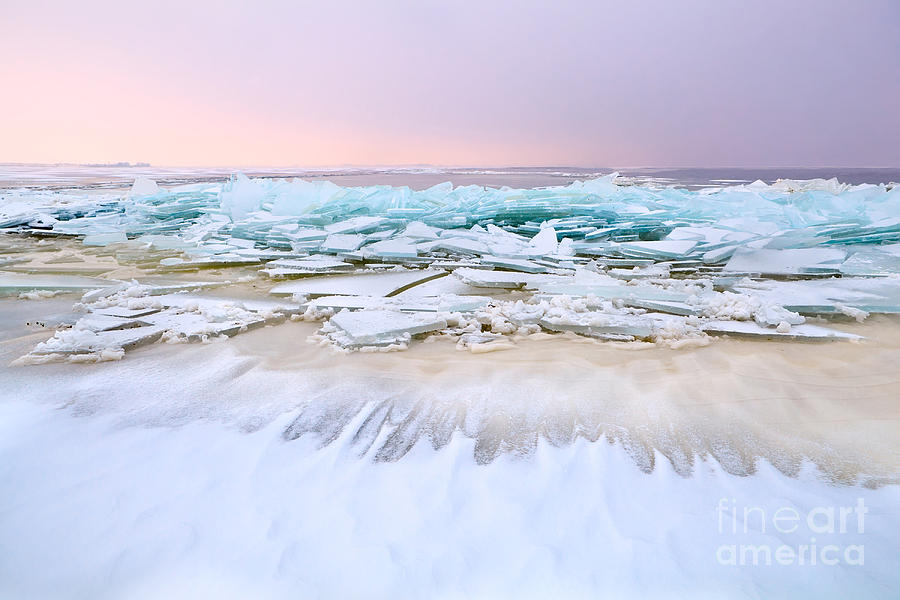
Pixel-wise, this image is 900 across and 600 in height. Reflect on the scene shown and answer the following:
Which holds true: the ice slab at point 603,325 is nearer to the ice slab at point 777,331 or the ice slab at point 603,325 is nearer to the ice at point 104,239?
the ice slab at point 777,331

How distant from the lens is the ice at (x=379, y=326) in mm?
2453

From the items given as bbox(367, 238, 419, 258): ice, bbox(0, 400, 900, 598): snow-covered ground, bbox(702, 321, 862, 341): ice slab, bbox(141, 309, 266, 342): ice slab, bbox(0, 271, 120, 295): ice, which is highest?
bbox(367, 238, 419, 258): ice

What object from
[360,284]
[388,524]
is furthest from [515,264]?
[388,524]

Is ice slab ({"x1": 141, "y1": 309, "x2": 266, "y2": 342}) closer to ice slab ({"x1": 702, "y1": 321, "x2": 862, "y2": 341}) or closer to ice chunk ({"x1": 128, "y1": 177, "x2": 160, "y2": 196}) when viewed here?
ice slab ({"x1": 702, "y1": 321, "x2": 862, "y2": 341})

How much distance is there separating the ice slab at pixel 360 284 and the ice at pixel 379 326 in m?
0.56

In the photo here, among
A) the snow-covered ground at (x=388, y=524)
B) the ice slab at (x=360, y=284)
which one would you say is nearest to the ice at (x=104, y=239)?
the ice slab at (x=360, y=284)

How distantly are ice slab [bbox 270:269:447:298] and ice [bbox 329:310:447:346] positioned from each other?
0.56 meters

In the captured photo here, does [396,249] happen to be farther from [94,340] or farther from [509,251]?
[94,340]

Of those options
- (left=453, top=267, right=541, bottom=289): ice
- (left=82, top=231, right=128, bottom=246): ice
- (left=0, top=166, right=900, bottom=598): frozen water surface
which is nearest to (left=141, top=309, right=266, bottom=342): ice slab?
(left=0, top=166, right=900, bottom=598): frozen water surface

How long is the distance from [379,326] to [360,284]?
1095 mm

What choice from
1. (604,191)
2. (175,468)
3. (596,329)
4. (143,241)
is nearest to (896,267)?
(596,329)

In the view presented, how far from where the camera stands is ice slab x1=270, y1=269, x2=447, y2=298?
11.1 ft

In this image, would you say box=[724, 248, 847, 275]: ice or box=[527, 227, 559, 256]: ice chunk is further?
box=[527, 227, 559, 256]: ice chunk

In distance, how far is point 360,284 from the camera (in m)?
3.60
